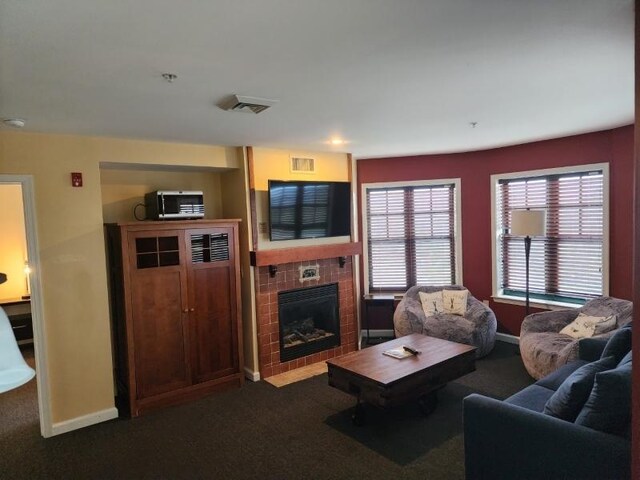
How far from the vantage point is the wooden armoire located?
3656 mm

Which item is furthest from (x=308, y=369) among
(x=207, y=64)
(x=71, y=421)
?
(x=207, y=64)

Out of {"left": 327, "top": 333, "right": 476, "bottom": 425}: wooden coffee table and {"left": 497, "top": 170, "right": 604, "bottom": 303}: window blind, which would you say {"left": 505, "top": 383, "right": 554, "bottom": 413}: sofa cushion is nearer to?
{"left": 327, "top": 333, "right": 476, "bottom": 425}: wooden coffee table

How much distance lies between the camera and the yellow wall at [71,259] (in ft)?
10.8

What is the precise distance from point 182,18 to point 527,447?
8.08 feet

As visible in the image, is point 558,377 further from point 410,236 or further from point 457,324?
point 410,236

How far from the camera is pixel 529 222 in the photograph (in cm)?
446

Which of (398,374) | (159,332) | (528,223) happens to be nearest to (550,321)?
(528,223)

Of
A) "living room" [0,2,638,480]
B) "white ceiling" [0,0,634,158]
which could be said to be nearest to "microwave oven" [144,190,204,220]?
"living room" [0,2,638,480]

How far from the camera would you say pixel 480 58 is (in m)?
2.09

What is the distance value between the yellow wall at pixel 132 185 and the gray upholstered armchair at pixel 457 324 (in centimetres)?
275

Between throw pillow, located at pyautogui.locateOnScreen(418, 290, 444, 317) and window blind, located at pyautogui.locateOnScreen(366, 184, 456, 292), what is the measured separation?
0.51m

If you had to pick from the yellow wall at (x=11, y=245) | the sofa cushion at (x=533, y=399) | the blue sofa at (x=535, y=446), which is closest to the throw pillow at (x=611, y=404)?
the blue sofa at (x=535, y=446)

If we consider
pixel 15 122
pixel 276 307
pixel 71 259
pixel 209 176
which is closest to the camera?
pixel 15 122

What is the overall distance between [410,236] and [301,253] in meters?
1.81
